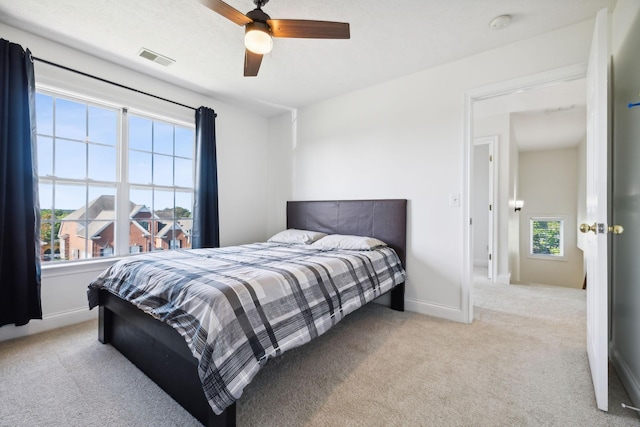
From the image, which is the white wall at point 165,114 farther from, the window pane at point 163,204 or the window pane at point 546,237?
the window pane at point 546,237

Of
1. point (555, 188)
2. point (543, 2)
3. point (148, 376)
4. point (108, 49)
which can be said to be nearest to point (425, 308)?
point (148, 376)

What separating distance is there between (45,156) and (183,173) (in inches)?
48.5

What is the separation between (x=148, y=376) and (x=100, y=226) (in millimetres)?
1799

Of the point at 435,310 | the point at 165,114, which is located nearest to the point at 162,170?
the point at 165,114

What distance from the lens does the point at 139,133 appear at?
3.08 metres

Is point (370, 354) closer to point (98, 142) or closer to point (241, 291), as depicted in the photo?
point (241, 291)

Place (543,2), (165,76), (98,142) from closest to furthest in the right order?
(543,2)
(98,142)
(165,76)

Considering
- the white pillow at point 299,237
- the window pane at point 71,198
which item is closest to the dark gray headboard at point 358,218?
the white pillow at point 299,237

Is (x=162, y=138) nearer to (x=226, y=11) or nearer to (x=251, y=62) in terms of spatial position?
(x=251, y=62)

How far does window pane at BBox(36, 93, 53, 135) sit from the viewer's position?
2.46 metres

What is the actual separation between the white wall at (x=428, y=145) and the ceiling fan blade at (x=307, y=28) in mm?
1442

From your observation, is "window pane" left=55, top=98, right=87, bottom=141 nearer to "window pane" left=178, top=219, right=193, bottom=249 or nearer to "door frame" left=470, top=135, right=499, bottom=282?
"window pane" left=178, top=219, right=193, bottom=249

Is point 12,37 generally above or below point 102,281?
above

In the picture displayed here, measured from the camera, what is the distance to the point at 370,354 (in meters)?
2.01
